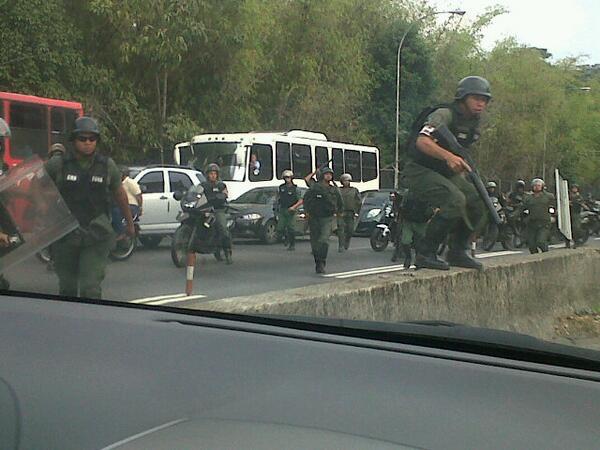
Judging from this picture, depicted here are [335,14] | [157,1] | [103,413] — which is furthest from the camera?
[157,1]

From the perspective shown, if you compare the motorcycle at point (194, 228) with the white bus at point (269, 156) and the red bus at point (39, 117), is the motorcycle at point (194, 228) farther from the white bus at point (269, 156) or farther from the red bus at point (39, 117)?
the red bus at point (39, 117)

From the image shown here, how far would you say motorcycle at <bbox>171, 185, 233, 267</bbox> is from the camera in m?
3.41

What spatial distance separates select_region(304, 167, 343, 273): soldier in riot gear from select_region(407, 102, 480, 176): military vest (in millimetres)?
475

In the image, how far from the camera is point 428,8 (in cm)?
289

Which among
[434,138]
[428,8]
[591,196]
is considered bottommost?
[591,196]

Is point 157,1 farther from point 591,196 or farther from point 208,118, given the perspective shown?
point 591,196

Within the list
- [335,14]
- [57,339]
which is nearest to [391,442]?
[57,339]

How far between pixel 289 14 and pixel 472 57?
1.01 meters

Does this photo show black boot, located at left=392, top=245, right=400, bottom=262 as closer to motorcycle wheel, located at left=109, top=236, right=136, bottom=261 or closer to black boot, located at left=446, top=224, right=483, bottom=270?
black boot, located at left=446, top=224, right=483, bottom=270

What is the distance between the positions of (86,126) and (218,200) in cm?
74

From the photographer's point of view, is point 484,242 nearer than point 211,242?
Yes

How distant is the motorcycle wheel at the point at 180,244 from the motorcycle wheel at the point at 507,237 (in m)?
1.34

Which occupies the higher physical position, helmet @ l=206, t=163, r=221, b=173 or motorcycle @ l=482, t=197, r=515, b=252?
helmet @ l=206, t=163, r=221, b=173

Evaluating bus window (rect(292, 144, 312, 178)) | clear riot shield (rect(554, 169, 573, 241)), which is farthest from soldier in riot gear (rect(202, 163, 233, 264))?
clear riot shield (rect(554, 169, 573, 241))
